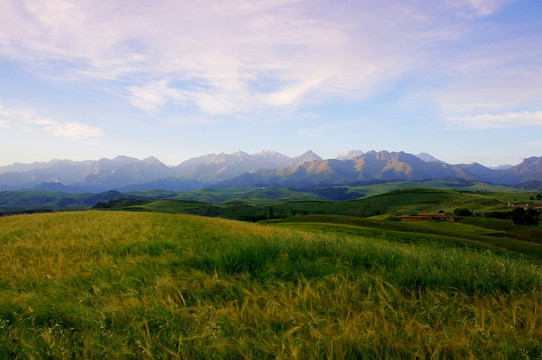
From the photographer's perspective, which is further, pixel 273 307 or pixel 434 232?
pixel 434 232

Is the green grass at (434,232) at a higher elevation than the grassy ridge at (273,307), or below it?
below

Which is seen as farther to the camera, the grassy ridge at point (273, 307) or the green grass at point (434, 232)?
the green grass at point (434, 232)

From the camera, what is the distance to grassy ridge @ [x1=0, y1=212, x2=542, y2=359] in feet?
9.72

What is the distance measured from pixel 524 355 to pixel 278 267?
150 inches

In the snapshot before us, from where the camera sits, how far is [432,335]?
3.04 m

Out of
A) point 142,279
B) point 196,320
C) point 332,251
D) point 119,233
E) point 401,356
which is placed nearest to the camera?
point 401,356

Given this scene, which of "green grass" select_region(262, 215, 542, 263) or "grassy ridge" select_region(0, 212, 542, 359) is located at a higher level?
"grassy ridge" select_region(0, 212, 542, 359)

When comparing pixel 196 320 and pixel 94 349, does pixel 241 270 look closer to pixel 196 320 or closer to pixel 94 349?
pixel 196 320

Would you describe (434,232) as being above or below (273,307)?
→ below

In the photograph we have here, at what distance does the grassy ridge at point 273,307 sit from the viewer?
9.72 ft

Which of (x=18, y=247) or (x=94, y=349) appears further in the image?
(x=18, y=247)

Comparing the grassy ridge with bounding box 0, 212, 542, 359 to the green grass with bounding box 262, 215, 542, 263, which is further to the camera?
the green grass with bounding box 262, 215, 542, 263

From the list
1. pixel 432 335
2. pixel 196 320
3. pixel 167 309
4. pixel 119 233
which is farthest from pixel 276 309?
pixel 119 233

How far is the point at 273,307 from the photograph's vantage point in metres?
3.96
